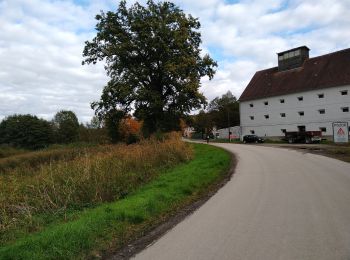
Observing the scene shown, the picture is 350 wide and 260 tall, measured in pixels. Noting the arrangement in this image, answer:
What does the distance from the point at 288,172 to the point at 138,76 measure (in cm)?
2891

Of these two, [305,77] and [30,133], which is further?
[30,133]

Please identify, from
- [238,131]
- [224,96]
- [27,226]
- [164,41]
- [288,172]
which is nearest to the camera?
[27,226]

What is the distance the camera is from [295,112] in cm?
5656

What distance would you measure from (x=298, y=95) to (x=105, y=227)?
52.7 meters

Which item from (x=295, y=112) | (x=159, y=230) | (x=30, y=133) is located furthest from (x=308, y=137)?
(x=30, y=133)

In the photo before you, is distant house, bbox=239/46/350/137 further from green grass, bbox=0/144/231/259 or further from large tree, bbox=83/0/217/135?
green grass, bbox=0/144/231/259

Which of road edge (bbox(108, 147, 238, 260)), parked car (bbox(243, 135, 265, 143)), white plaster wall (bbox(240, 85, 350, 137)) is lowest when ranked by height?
road edge (bbox(108, 147, 238, 260))

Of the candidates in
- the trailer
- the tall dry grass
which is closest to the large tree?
the trailer

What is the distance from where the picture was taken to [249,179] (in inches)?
572

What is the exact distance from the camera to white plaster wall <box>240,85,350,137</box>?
50812 mm

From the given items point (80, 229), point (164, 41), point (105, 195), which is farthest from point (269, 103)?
point (80, 229)

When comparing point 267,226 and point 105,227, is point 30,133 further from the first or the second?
point 267,226

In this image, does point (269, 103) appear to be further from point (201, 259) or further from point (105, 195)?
point (201, 259)

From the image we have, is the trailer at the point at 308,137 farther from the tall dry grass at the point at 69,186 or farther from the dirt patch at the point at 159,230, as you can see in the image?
the dirt patch at the point at 159,230
